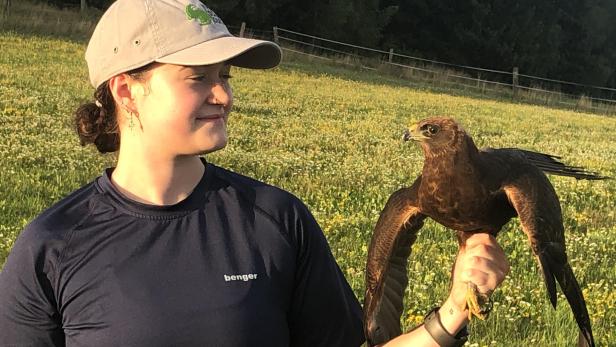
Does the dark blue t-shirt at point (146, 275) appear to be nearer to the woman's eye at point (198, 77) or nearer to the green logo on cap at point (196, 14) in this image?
the woman's eye at point (198, 77)

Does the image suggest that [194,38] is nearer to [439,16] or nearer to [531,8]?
[439,16]

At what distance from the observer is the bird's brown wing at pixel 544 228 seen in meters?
2.36

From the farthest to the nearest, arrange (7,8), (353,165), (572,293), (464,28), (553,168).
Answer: (464,28) → (7,8) → (353,165) → (553,168) → (572,293)

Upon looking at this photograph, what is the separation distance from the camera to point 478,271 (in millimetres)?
2020

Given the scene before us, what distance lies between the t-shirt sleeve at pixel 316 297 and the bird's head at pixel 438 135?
551 millimetres

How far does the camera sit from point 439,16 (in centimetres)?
4984

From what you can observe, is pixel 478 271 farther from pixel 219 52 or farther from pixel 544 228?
pixel 219 52

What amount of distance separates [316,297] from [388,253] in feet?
1.55

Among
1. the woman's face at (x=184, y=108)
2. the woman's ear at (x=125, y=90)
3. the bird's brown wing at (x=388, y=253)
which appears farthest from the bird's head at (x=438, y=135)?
the woman's ear at (x=125, y=90)

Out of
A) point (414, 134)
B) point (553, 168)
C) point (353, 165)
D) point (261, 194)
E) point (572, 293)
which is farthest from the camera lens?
point (353, 165)

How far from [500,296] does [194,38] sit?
3.08 meters

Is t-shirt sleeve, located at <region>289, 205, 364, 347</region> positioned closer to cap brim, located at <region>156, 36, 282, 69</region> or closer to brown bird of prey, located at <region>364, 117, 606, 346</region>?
brown bird of prey, located at <region>364, 117, 606, 346</region>

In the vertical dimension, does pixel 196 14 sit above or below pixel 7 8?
above

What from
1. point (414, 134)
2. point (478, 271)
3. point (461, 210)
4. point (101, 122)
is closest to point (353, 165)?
point (414, 134)
